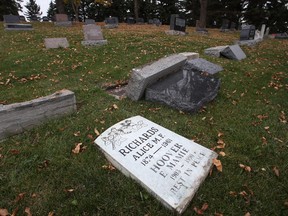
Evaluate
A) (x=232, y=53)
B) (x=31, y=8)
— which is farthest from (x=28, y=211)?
(x=31, y=8)

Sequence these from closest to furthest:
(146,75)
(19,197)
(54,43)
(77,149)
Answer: (19,197) → (77,149) → (146,75) → (54,43)

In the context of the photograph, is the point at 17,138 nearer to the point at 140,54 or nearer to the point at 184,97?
the point at 184,97

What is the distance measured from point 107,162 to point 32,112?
5.34 feet

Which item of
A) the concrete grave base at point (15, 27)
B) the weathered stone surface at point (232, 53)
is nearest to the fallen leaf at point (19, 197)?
the weathered stone surface at point (232, 53)

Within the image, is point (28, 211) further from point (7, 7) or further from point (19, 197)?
point (7, 7)

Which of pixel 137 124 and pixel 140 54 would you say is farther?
pixel 140 54

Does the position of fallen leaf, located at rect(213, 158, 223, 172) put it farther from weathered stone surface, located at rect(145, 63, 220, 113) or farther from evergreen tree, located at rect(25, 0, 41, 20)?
evergreen tree, located at rect(25, 0, 41, 20)

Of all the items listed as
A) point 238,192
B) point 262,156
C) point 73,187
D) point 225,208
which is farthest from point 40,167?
point 262,156

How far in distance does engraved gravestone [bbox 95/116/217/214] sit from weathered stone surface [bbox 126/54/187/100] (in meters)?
1.26

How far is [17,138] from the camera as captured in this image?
335 cm

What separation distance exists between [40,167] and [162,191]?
5.51 ft

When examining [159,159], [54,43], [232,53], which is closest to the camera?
[159,159]

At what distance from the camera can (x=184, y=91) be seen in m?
4.32

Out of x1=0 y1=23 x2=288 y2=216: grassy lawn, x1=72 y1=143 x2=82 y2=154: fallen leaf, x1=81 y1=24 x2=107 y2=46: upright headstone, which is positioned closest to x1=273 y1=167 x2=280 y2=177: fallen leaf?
x1=0 y1=23 x2=288 y2=216: grassy lawn
